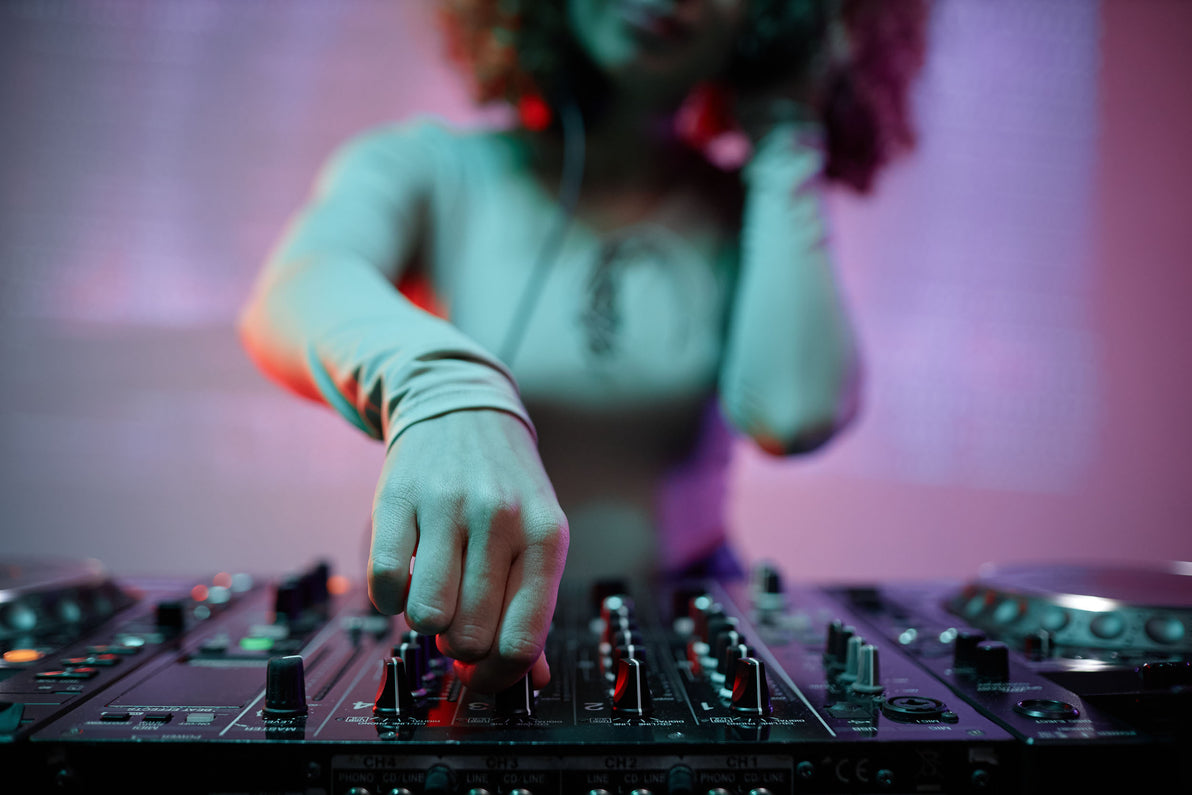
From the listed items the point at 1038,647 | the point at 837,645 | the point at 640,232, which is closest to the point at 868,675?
the point at 837,645

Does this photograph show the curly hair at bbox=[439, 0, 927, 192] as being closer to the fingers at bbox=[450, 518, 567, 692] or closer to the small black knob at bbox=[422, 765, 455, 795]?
the fingers at bbox=[450, 518, 567, 692]

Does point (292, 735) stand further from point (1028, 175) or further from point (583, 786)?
point (1028, 175)

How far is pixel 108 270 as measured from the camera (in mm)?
2152

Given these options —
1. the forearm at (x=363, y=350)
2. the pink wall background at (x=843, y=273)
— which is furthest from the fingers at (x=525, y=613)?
the pink wall background at (x=843, y=273)

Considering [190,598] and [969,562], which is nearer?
[190,598]

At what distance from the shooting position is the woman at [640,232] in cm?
105

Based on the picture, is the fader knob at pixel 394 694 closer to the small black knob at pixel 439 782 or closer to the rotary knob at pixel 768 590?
the small black knob at pixel 439 782

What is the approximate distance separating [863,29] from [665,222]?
42 centimetres

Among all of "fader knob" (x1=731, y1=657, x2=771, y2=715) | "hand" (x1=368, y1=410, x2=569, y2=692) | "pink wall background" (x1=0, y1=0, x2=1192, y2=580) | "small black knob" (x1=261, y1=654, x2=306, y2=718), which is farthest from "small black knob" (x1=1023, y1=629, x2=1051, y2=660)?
"pink wall background" (x1=0, y1=0, x2=1192, y2=580)

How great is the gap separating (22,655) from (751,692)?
0.50 m

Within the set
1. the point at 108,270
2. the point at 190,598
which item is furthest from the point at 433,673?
the point at 108,270

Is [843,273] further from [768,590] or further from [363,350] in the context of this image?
[363,350]

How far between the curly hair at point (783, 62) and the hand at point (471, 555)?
2.48ft

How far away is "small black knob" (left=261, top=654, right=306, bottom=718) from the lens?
0.52 meters
